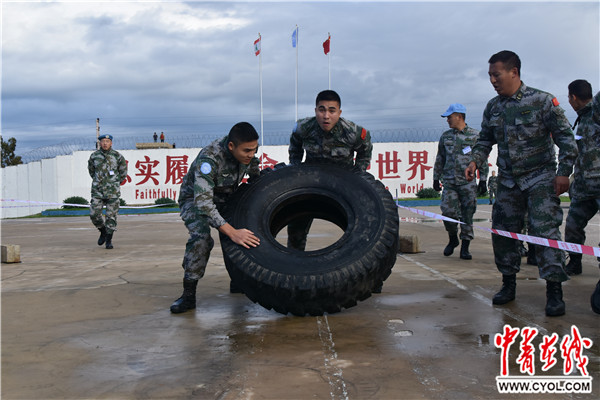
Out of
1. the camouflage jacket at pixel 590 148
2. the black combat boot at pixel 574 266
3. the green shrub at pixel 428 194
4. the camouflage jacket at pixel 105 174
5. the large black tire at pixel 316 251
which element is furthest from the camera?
the green shrub at pixel 428 194

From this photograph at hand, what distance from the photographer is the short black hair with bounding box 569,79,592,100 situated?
16.1ft

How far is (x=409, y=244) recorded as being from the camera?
7273 mm

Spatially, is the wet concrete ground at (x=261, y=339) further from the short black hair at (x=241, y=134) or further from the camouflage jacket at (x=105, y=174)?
the camouflage jacket at (x=105, y=174)

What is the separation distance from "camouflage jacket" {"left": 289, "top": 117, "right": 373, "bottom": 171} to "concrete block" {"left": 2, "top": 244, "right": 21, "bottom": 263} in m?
4.40

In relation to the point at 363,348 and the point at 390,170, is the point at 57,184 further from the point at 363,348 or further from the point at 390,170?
the point at 363,348

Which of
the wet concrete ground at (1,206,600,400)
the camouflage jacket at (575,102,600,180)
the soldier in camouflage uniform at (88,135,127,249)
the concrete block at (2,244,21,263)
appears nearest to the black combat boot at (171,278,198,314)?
the wet concrete ground at (1,206,600,400)

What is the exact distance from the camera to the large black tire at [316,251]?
3465 millimetres

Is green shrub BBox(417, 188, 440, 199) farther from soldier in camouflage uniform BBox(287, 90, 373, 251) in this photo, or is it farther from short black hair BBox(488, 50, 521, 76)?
short black hair BBox(488, 50, 521, 76)

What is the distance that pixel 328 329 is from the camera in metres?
3.56

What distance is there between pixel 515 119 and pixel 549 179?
1.69 feet

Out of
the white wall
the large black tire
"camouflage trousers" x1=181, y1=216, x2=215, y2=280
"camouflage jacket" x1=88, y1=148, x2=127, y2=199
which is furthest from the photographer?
the white wall

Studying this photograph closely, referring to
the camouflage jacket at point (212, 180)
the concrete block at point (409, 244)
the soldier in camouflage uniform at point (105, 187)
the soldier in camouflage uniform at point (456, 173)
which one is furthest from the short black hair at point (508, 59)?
the soldier in camouflage uniform at point (105, 187)
